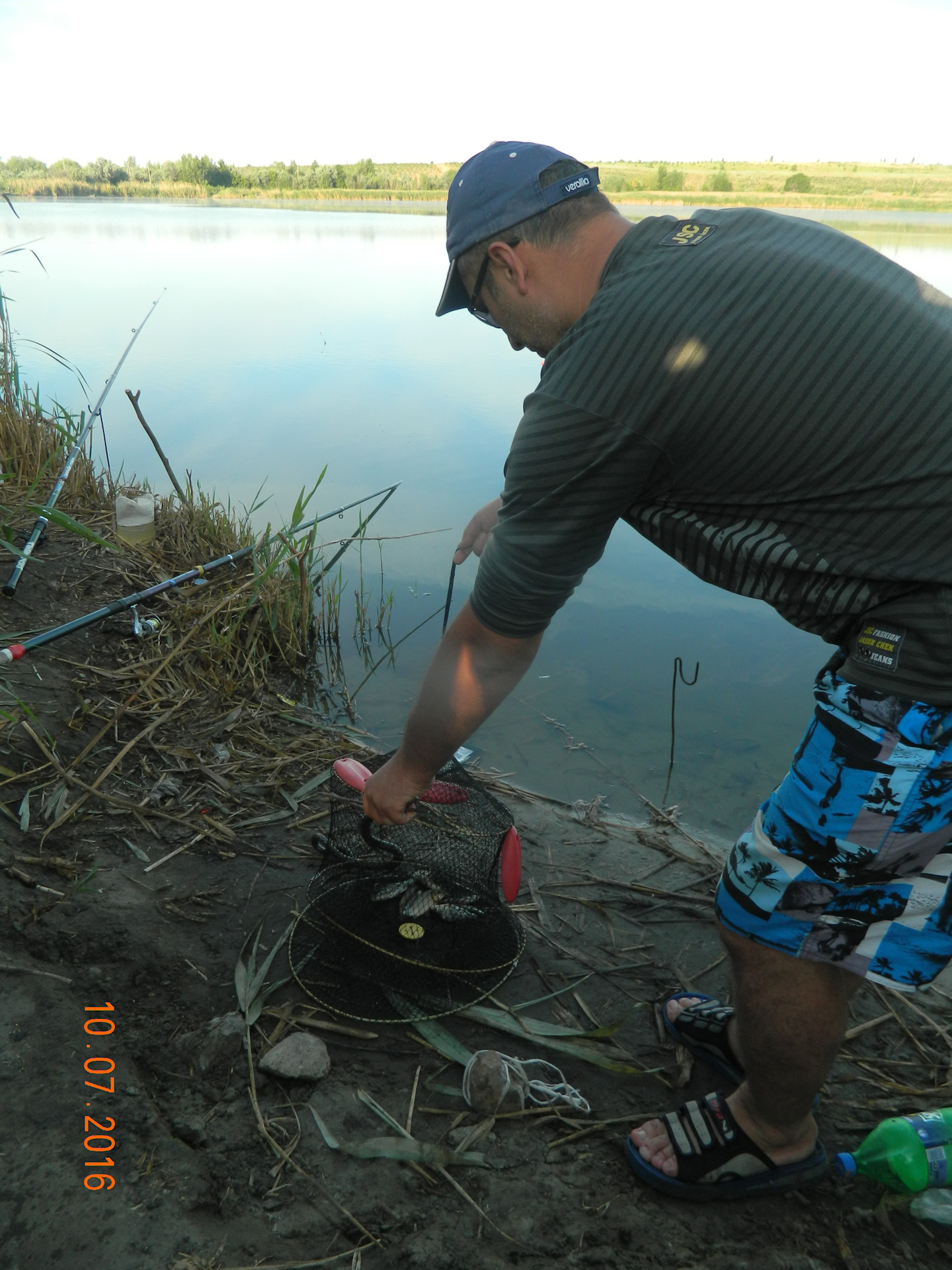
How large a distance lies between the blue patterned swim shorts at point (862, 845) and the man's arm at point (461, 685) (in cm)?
51

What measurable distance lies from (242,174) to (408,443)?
26464 millimetres

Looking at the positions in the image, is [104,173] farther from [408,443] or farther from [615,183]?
[408,443]

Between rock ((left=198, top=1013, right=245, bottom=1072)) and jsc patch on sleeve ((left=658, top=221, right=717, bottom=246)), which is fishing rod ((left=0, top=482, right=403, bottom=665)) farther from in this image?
jsc patch on sleeve ((left=658, top=221, right=717, bottom=246))

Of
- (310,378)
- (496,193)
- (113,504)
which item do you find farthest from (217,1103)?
(310,378)

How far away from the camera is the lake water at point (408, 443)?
142 inches

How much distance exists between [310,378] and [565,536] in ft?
27.0

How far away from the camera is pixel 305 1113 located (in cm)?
165

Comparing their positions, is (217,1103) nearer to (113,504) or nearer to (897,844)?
(897,844)

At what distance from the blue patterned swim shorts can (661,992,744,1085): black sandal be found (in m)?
0.58

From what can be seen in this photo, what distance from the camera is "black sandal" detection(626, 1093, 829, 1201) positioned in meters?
1.53

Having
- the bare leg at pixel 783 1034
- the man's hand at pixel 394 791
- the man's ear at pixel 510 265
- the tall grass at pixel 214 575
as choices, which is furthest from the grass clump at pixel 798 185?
the bare leg at pixel 783 1034

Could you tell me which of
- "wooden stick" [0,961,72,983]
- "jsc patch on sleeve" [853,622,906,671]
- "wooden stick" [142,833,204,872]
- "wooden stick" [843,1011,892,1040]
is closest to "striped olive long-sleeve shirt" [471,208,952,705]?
"jsc patch on sleeve" [853,622,906,671]

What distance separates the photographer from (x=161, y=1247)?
1.33 meters
